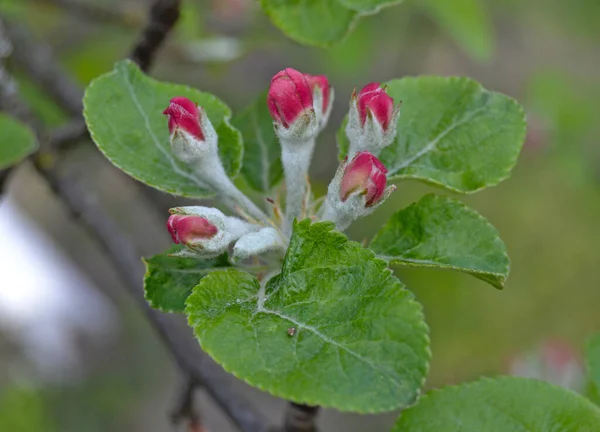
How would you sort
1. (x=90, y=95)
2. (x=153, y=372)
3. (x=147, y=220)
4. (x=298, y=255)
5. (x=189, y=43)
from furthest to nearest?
1. (x=147, y=220)
2. (x=153, y=372)
3. (x=189, y=43)
4. (x=90, y=95)
5. (x=298, y=255)

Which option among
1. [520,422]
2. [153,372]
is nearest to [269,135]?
[520,422]

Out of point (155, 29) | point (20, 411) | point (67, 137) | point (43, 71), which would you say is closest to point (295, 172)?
point (155, 29)

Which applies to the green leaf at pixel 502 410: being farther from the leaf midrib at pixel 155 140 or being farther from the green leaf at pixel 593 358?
the leaf midrib at pixel 155 140

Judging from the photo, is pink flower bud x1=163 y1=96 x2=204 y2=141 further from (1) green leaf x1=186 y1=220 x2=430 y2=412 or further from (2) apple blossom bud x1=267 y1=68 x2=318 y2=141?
(1) green leaf x1=186 y1=220 x2=430 y2=412

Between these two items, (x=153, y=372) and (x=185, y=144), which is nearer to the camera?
(x=185, y=144)

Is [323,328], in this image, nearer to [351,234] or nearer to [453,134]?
[453,134]

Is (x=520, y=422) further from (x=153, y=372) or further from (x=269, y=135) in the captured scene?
(x=153, y=372)

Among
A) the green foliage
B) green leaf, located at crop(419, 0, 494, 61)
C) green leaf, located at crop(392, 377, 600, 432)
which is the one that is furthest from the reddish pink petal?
the green foliage
